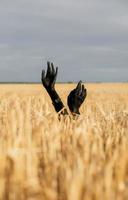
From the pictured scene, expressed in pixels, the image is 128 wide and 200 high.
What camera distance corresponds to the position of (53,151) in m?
2.70

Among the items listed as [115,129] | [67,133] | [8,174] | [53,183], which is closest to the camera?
[53,183]

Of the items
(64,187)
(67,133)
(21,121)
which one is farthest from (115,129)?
(64,187)

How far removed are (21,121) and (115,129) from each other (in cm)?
123

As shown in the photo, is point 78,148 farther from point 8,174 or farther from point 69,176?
point 69,176

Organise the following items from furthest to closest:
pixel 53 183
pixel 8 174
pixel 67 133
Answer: pixel 67 133 → pixel 8 174 → pixel 53 183

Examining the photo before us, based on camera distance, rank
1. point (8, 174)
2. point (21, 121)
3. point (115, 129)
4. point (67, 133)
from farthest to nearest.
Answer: point (115, 129) < point (67, 133) < point (21, 121) < point (8, 174)

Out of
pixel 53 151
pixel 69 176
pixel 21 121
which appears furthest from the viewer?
pixel 21 121

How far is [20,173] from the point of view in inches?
84.7

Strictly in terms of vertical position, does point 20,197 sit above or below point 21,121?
below

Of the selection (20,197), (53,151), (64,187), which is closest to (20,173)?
(20,197)

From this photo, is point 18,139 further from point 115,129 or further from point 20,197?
point 115,129

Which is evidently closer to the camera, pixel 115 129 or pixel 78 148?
pixel 78 148

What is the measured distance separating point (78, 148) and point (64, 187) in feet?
2.58

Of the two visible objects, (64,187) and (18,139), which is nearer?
(64,187)
